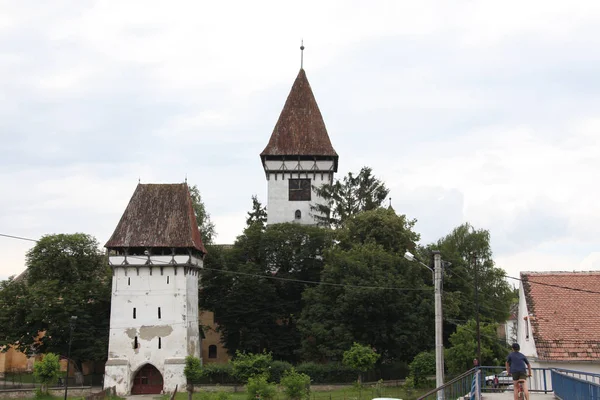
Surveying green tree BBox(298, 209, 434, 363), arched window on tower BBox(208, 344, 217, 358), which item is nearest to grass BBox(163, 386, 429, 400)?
green tree BBox(298, 209, 434, 363)

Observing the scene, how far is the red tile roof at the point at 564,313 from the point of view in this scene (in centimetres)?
Result: 2477

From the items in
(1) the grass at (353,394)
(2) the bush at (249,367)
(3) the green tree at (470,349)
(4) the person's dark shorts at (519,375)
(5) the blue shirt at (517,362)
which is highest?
(5) the blue shirt at (517,362)

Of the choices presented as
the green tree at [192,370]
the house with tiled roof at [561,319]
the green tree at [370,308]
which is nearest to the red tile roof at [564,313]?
the house with tiled roof at [561,319]

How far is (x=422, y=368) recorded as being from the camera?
4141 cm

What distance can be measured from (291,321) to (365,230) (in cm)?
1047

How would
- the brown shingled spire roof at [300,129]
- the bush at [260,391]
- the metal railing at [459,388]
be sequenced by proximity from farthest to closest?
the brown shingled spire roof at [300,129] < the bush at [260,391] < the metal railing at [459,388]

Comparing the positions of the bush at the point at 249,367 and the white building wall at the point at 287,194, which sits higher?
the white building wall at the point at 287,194

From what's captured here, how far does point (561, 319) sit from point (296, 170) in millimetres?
Result: 38758

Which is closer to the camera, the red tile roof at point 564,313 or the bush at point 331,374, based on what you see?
the red tile roof at point 564,313

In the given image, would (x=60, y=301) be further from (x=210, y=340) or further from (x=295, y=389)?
(x=295, y=389)

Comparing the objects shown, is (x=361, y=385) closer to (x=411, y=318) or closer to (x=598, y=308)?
(x=411, y=318)

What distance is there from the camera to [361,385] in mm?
42906

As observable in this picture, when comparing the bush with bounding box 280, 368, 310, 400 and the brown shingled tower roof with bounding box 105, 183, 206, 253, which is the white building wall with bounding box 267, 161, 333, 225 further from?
the bush with bounding box 280, 368, 310, 400

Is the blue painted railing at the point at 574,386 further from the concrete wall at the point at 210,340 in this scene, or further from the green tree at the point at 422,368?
the concrete wall at the point at 210,340
